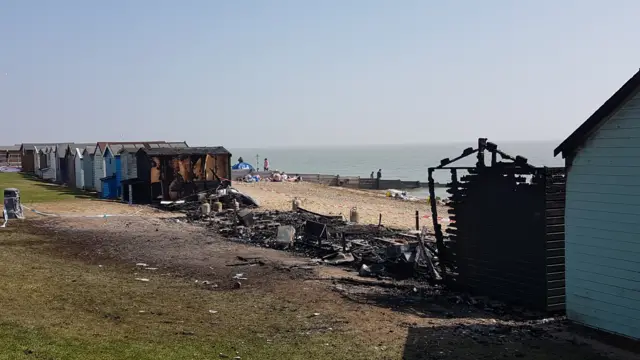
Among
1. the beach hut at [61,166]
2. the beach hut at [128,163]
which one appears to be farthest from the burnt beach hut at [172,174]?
the beach hut at [61,166]

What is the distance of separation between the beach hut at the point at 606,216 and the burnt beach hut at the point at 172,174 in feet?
88.3

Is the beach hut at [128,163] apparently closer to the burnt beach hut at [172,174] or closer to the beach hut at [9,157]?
the burnt beach hut at [172,174]

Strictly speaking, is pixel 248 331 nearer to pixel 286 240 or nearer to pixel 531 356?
pixel 531 356

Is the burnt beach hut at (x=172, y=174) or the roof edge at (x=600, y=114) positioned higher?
the roof edge at (x=600, y=114)

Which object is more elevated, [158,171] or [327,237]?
[158,171]

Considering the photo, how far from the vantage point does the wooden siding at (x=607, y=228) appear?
33.4 ft

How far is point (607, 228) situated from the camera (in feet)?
34.8

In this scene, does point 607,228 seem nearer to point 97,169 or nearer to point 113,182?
point 113,182

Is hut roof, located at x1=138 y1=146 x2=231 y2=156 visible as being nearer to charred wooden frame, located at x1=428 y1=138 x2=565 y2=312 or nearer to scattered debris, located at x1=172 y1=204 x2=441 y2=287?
scattered debris, located at x1=172 y1=204 x2=441 y2=287

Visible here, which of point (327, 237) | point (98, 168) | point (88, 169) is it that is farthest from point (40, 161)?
point (327, 237)

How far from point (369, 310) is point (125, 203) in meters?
27.0

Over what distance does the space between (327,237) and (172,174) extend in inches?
691

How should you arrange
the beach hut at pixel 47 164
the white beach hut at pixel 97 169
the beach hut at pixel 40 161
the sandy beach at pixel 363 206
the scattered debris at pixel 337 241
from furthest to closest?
the beach hut at pixel 40 161
the beach hut at pixel 47 164
the white beach hut at pixel 97 169
the sandy beach at pixel 363 206
the scattered debris at pixel 337 241

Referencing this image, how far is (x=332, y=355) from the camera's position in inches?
359
